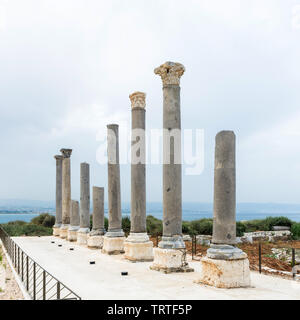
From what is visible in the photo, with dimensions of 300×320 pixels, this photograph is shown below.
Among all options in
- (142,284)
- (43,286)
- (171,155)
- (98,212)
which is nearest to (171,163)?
(171,155)

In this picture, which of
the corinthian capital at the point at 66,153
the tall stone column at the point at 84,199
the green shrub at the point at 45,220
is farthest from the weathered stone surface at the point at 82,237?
the green shrub at the point at 45,220

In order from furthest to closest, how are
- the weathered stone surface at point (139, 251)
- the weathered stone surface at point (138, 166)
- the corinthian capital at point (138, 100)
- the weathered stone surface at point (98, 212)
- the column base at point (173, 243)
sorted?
the weathered stone surface at point (98, 212)
the corinthian capital at point (138, 100)
the weathered stone surface at point (138, 166)
the weathered stone surface at point (139, 251)
the column base at point (173, 243)

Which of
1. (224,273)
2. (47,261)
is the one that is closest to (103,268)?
(47,261)

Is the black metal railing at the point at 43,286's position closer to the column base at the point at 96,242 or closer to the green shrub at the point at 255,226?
the column base at the point at 96,242

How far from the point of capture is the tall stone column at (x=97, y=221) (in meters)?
18.2

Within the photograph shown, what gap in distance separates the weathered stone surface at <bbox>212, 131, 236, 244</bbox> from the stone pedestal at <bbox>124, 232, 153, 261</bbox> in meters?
4.52

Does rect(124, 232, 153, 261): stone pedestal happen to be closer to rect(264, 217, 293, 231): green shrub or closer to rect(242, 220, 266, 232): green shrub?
rect(242, 220, 266, 232): green shrub

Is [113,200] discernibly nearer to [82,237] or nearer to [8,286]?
[82,237]

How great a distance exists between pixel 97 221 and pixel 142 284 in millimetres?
9335

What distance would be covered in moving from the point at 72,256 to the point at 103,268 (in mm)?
3654

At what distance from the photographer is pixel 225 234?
9414 millimetres

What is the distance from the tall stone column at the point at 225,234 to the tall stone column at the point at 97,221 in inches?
374

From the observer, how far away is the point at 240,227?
91.3 feet

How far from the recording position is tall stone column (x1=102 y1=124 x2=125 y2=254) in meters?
15.7
